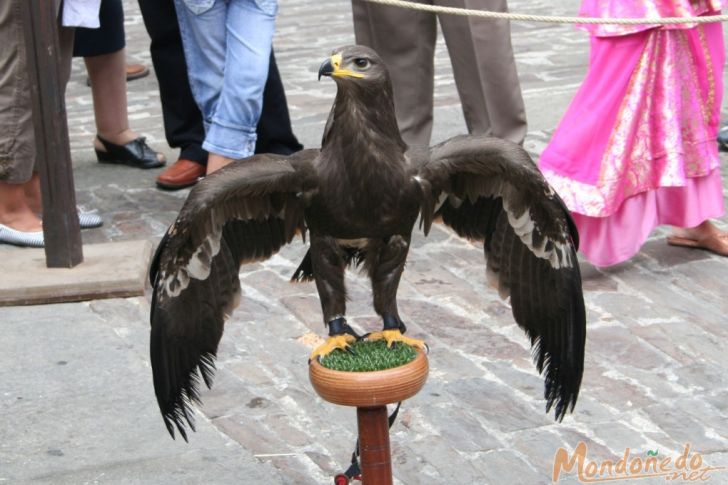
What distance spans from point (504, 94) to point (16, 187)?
2.31 meters

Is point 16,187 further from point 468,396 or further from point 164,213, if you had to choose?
point 468,396

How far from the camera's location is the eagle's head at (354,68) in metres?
2.88

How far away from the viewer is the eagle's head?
2881 millimetres

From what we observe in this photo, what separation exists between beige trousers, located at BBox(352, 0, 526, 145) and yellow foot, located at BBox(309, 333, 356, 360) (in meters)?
2.92

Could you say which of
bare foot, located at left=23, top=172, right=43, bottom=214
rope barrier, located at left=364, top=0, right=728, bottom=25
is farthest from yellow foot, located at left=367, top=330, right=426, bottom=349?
bare foot, located at left=23, top=172, right=43, bottom=214

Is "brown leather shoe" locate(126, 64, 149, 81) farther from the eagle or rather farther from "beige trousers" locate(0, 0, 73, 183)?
the eagle

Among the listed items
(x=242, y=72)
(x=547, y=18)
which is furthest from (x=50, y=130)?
(x=547, y=18)

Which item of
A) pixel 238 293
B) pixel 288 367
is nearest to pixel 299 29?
pixel 288 367

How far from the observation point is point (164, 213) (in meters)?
5.95

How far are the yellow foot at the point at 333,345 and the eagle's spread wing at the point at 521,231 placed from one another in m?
0.38

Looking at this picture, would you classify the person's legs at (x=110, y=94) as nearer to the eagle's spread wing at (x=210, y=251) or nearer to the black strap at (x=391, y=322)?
the eagle's spread wing at (x=210, y=251)

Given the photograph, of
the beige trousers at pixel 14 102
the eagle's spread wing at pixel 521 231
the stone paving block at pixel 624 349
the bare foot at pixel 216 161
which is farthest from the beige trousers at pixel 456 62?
the eagle's spread wing at pixel 521 231

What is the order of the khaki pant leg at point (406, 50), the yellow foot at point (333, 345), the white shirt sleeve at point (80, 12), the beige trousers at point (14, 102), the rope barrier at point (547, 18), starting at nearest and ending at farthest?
the yellow foot at point (333, 345) → the rope barrier at point (547, 18) → the beige trousers at point (14, 102) → the white shirt sleeve at point (80, 12) → the khaki pant leg at point (406, 50)

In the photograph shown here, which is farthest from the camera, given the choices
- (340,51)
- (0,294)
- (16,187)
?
(16,187)
